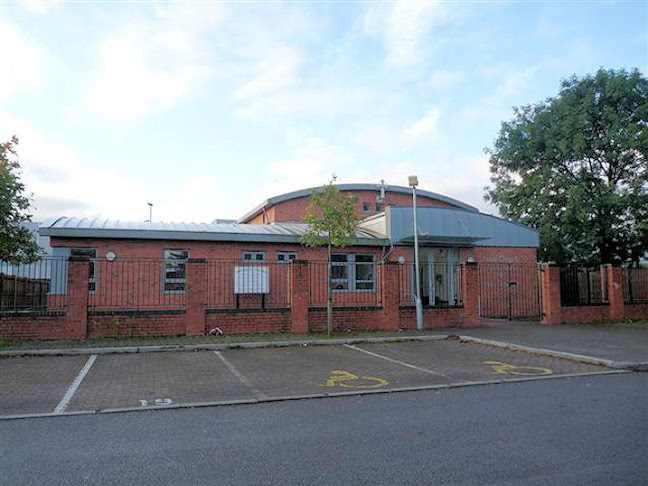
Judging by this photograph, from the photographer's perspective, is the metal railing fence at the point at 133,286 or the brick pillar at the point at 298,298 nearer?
the brick pillar at the point at 298,298

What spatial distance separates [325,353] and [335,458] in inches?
298

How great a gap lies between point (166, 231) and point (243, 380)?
40.2ft

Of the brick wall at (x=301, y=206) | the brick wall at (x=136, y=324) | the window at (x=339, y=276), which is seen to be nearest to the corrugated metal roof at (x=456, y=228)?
the window at (x=339, y=276)

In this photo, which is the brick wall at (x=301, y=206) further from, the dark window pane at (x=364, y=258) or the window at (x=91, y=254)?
the window at (x=91, y=254)

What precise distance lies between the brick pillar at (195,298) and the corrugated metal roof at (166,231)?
551cm

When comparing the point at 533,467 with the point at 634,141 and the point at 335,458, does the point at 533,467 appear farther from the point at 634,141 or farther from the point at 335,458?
the point at 634,141

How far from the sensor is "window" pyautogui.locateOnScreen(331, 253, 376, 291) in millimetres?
22250

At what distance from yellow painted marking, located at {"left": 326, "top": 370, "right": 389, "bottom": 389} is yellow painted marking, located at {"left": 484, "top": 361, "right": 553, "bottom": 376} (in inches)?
95.6

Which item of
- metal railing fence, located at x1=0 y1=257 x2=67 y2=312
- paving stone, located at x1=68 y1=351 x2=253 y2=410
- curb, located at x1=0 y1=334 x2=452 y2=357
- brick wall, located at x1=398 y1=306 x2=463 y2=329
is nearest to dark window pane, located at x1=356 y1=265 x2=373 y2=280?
brick wall, located at x1=398 y1=306 x2=463 y2=329

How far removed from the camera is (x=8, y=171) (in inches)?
509

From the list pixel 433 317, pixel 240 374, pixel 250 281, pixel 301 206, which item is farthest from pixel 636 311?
pixel 301 206

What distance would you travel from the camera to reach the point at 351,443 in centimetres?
536

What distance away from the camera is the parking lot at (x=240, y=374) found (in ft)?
25.0

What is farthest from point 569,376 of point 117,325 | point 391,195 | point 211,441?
point 391,195
